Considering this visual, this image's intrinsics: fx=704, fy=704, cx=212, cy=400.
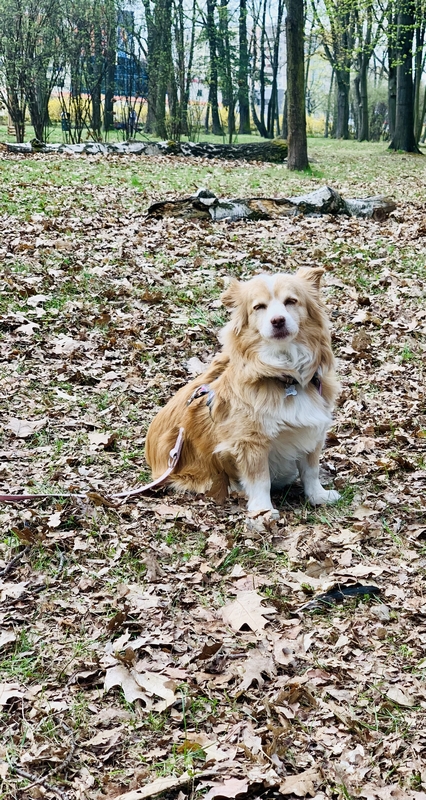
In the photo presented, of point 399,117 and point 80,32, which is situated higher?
point 80,32

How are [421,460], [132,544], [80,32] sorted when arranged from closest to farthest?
[132,544]
[421,460]
[80,32]

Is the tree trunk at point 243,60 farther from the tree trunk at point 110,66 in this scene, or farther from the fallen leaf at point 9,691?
the fallen leaf at point 9,691

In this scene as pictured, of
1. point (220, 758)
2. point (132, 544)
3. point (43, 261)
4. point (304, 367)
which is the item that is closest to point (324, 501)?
point (304, 367)

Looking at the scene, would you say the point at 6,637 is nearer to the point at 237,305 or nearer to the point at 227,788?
the point at 227,788

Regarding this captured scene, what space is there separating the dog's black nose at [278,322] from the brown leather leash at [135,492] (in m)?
0.96

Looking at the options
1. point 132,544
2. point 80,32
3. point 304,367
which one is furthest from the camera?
point 80,32

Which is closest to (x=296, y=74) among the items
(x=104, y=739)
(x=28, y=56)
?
(x=28, y=56)

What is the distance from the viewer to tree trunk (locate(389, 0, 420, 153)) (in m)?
22.5

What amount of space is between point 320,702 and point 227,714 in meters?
0.35

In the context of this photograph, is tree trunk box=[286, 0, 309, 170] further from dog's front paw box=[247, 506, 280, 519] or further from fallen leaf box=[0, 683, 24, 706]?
fallen leaf box=[0, 683, 24, 706]

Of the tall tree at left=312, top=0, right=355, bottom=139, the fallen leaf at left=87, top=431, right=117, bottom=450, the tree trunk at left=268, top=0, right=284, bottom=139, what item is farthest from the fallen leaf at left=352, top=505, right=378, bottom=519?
the tree trunk at left=268, top=0, right=284, bottom=139

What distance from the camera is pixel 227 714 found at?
8.53 ft

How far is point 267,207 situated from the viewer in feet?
35.8

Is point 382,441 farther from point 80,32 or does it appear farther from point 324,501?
point 80,32
